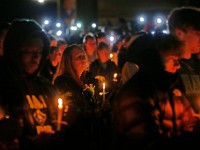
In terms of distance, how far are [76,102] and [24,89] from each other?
1.55 metres

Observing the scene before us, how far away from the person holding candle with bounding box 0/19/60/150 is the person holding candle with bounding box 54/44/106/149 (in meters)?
0.21

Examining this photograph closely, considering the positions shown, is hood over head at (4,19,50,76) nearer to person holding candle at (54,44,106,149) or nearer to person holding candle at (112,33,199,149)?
person holding candle at (54,44,106,149)

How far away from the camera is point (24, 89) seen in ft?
13.0

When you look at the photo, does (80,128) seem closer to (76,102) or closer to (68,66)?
(76,102)

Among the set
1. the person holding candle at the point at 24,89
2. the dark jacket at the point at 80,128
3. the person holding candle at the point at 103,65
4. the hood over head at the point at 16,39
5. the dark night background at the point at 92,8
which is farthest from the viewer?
the dark night background at the point at 92,8

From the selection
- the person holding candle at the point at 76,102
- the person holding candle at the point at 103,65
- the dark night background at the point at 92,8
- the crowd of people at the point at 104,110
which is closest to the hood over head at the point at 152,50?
the crowd of people at the point at 104,110

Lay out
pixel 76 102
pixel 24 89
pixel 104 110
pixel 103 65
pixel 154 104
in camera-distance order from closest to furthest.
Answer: pixel 154 104 < pixel 24 89 < pixel 104 110 < pixel 76 102 < pixel 103 65

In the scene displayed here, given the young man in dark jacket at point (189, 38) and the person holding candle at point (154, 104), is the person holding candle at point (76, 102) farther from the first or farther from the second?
the young man in dark jacket at point (189, 38)

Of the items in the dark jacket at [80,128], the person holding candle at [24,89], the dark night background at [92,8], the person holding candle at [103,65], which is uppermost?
the dark night background at [92,8]

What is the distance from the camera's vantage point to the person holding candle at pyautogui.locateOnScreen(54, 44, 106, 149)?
137 inches

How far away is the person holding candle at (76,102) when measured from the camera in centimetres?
347

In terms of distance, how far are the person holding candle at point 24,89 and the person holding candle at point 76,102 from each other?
0.69ft

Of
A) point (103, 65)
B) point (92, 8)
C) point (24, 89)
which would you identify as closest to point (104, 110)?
point (24, 89)

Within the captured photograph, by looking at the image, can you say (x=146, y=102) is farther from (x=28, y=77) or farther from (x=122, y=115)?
(x=28, y=77)
